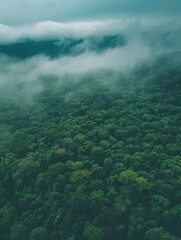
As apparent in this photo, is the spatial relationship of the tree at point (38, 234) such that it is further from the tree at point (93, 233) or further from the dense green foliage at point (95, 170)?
the tree at point (93, 233)

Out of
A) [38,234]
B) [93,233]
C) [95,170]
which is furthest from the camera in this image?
[95,170]

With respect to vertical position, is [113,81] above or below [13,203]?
above

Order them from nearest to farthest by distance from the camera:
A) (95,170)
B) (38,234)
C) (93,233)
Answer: (93,233), (38,234), (95,170)

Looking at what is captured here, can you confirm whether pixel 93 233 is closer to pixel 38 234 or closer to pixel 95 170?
pixel 38 234

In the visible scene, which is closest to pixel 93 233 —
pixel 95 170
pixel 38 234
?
pixel 38 234

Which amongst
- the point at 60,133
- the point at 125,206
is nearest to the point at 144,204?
the point at 125,206

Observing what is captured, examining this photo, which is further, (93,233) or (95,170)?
(95,170)

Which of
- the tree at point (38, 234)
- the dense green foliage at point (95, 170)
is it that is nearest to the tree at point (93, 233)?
the dense green foliage at point (95, 170)

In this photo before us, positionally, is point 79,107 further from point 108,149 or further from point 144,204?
point 144,204
